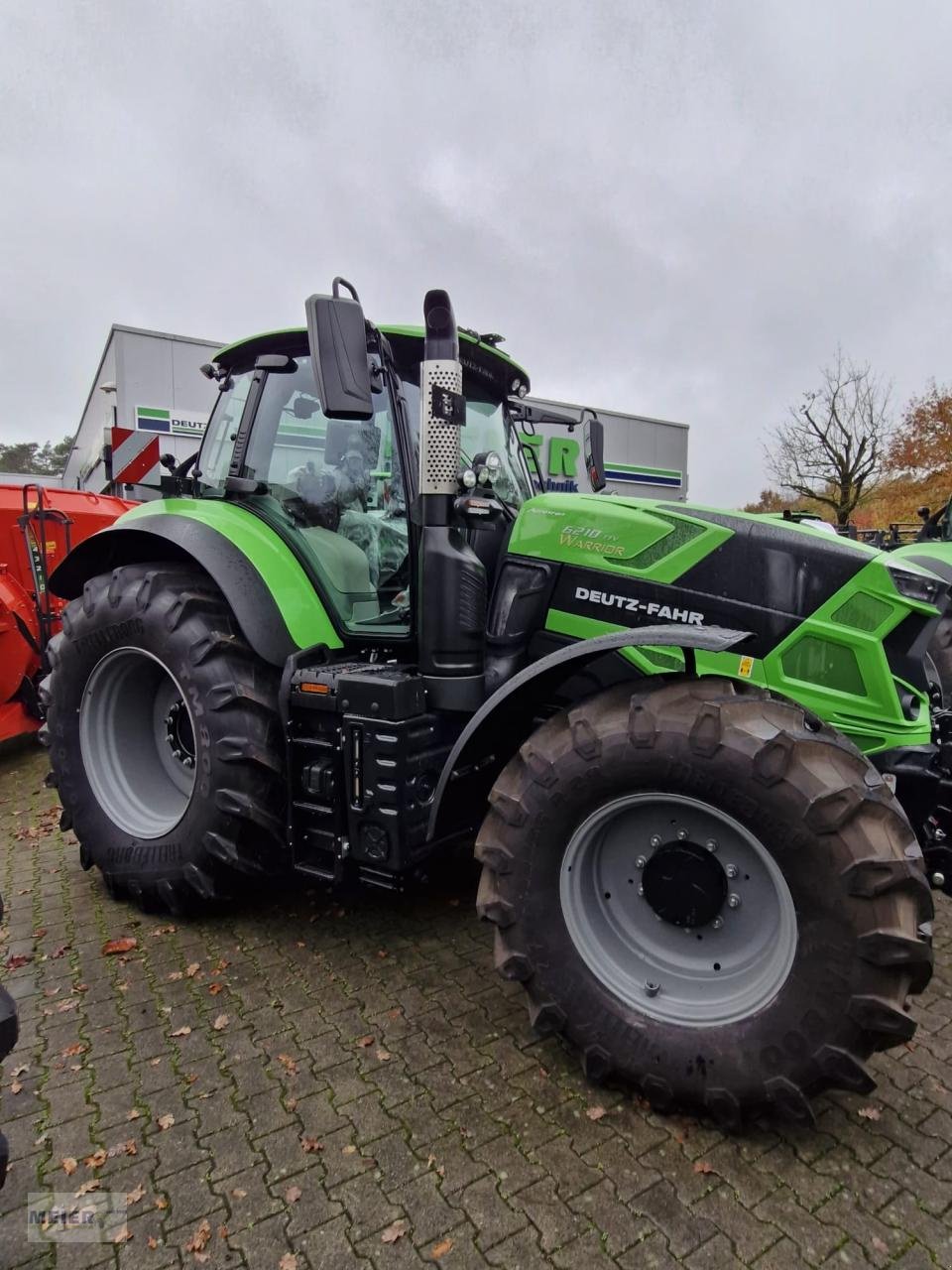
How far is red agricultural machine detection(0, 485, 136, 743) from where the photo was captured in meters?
5.74

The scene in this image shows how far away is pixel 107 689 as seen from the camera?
384cm

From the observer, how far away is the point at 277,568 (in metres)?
3.37

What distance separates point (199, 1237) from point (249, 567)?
2.26 m

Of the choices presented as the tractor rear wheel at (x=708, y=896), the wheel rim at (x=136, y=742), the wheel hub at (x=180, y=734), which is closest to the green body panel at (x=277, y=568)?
the wheel rim at (x=136, y=742)

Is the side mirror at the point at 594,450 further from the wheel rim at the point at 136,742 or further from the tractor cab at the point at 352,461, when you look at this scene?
the wheel rim at the point at 136,742

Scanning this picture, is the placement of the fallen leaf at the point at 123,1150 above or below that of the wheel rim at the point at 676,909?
below

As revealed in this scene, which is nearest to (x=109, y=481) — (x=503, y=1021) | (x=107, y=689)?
Answer: (x=107, y=689)

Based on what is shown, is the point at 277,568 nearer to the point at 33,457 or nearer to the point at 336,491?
the point at 336,491

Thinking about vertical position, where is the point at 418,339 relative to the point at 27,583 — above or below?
above

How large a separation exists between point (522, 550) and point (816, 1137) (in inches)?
83.8

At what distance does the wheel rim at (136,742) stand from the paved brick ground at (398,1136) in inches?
28.5

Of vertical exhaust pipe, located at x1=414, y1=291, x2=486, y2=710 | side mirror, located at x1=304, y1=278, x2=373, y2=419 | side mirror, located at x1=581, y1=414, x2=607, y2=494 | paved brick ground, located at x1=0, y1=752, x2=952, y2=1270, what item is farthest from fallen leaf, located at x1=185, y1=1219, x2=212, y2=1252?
side mirror, located at x1=581, y1=414, x2=607, y2=494
